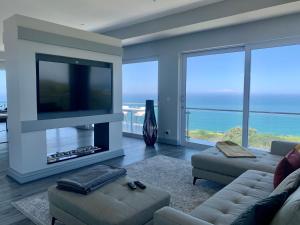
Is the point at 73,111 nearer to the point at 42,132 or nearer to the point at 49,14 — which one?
the point at 42,132

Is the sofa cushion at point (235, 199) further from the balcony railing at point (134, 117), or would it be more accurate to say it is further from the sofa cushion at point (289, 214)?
the balcony railing at point (134, 117)

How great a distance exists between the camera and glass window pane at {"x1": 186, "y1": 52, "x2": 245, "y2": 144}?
499cm

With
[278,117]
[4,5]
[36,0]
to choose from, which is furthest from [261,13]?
[4,5]

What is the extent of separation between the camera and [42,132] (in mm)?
3547

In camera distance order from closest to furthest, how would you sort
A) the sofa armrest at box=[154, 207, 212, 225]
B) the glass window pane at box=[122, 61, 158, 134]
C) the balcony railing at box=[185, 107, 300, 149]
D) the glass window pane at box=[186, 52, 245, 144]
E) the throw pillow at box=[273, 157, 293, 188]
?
1. the sofa armrest at box=[154, 207, 212, 225]
2. the throw pillow at box=[273, 157, 293, 188]
3. the balcony railing at box=[185, 107, 300, 149]
4. the glass window pane at box=[186, 52, 245, 144]
5. the glass window pane at box=[122, 61, 158, 134]

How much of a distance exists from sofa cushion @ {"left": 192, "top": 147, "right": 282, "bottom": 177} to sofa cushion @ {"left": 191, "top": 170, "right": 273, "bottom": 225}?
278 millimetres

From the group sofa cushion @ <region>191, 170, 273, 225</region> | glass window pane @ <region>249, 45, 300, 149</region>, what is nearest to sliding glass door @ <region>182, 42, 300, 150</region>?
glass window pane @ <region>249, 45, 300, 149</region>

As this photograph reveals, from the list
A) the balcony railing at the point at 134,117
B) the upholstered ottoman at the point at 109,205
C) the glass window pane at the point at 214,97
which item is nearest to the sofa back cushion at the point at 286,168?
the upholstered ottoman at the point at 109,205

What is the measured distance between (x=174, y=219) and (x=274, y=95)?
4.06 meters

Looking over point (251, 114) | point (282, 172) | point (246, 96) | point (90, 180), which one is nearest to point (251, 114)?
point (251, 114)

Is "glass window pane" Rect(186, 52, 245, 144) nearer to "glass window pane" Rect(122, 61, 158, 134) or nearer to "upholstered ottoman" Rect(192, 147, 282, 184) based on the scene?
"glass window pane" Rect(122, 61, 158, 134)

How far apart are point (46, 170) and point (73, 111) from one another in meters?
1.05

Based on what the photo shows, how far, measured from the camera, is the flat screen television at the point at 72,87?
361cm

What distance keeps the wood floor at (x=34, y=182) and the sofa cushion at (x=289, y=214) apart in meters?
2.29
